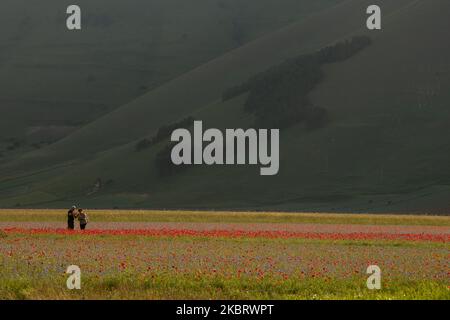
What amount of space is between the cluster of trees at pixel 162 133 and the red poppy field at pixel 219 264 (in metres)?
128

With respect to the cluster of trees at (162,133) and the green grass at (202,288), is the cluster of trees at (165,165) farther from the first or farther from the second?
the green grass at (202,288)

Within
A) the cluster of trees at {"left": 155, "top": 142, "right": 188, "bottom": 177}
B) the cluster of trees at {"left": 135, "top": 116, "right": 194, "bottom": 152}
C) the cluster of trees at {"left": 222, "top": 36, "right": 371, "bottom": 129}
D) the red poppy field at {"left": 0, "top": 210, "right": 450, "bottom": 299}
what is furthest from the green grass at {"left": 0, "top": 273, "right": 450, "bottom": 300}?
the cluster of trees at {"left": 135, "top": 116, "right": 194, "bottom": 152}

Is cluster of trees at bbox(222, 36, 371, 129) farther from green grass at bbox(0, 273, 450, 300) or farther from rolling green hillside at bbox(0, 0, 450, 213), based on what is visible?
green grass at bbox(0, 273, 450, 300)

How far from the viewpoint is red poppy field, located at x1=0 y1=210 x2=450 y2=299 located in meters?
23.8

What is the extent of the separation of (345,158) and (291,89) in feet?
114

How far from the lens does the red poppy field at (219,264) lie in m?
23.8

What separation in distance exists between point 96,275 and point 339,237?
956 inches

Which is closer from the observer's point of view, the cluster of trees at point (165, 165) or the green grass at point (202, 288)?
the green grass at point (202, 288)

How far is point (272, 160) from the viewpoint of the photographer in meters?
156

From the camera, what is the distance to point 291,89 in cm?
18100

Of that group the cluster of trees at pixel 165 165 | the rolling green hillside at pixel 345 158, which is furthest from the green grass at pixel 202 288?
the cluster of trees at pixel 165 165

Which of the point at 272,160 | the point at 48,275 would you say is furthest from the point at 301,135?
the point at 48,275

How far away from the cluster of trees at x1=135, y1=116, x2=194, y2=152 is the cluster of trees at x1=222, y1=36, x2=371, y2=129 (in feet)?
40.8
